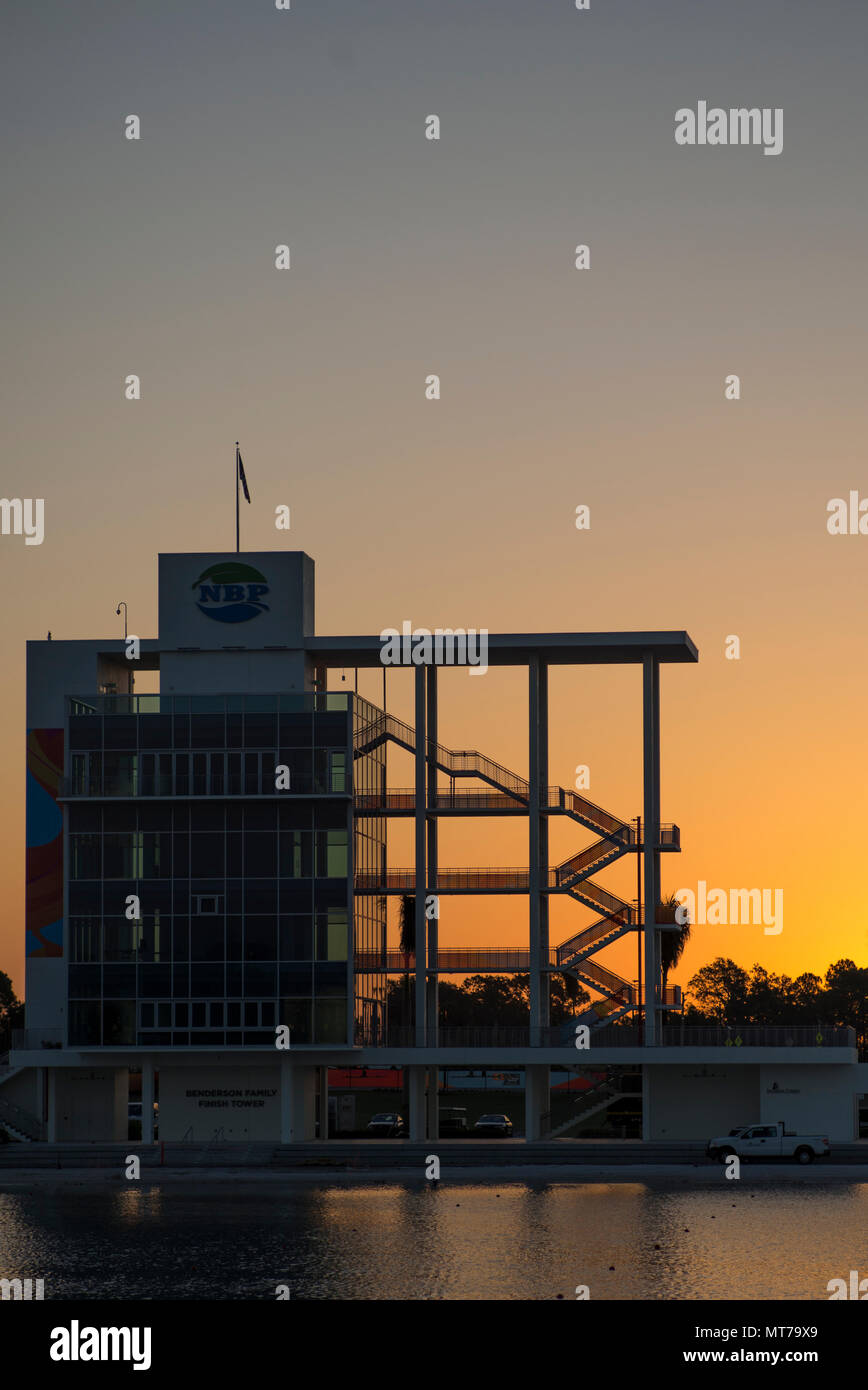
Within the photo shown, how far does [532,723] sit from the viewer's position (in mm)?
94812

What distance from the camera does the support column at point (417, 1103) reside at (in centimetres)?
9250

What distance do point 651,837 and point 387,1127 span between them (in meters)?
22.6

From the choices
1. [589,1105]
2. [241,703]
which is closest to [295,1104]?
[589,1105]

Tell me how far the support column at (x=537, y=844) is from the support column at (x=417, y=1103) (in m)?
5.50

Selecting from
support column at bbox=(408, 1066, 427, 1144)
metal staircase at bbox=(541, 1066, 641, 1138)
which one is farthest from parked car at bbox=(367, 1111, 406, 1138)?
metal staircase at bbox=(541, 1066, 641, 1138)

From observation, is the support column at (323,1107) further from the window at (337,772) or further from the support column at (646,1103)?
the support column at (646,1103)

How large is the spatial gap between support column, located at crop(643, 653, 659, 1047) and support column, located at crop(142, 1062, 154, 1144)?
22367 millimetres

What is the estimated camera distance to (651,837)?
93.1 m

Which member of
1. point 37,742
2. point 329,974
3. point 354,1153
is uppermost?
point 37,742

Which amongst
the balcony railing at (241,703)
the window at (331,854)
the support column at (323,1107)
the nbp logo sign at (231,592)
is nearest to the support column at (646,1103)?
the support column at (323,1107)

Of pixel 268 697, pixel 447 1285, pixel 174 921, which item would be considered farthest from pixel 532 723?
pixel 447 1285
